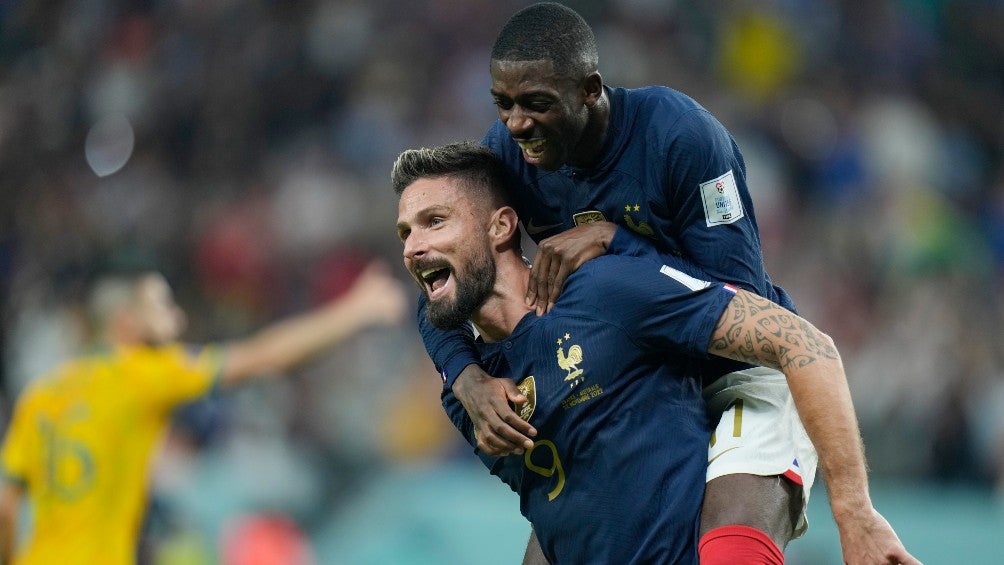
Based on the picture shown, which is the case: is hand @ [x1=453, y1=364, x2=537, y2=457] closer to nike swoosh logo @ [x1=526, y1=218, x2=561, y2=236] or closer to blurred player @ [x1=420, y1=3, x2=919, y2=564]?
blurred player @ [x1=420, y1=3, x2=919, y2=564]

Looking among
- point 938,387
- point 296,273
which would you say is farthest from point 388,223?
point 938,387

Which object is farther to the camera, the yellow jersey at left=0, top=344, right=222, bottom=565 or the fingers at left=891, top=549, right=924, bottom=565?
the yellow jersey at left=0, top=344, right=222, bottom=565

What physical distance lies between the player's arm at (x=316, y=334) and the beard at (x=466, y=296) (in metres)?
2.14

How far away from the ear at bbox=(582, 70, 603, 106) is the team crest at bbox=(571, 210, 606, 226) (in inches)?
12.4

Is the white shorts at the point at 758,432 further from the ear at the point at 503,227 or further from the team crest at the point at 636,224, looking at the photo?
the ear at the point at 503,227

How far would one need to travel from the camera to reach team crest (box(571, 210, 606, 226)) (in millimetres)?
3607

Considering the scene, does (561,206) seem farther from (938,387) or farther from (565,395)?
(938,387)

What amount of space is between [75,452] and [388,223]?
4.37 metres

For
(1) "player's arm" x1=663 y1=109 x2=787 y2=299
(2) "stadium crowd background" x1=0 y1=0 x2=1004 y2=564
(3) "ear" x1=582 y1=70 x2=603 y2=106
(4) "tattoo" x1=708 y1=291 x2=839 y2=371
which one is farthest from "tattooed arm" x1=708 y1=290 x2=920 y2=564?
(2) "stadium crowd background" x1=0 y1=0 x2=1004 y2=564

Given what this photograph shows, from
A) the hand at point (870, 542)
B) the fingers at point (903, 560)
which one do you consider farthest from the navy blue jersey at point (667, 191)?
the fingers at point (903, 560)

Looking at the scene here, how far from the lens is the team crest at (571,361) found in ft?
10.9

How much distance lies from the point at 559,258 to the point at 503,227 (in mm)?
273

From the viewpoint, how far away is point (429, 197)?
3.56m

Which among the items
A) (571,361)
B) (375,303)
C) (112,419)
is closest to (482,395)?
(571,361)
